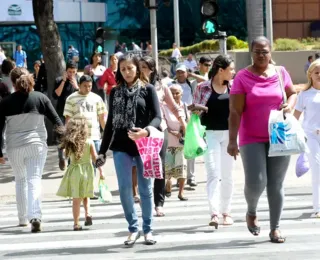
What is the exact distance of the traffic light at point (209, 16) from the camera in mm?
17609

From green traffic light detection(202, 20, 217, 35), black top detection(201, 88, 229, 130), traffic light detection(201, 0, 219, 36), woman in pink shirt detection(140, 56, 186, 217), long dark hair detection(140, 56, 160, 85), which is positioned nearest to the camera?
black top detection(201, 88, 229, 130)

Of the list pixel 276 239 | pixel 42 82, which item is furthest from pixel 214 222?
pixel 42 82

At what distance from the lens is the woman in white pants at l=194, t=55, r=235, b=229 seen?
10.1 metres

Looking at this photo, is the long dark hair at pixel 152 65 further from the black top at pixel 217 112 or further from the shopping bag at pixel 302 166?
the shopping bag at pixel 302 166

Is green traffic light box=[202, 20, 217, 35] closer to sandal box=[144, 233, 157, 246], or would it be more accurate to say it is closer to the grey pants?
sandal box=[144, 233, 157, 246]

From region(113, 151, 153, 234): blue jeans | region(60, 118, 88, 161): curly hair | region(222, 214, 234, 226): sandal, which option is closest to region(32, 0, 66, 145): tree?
region(60, 118, 88, 161): curly hair

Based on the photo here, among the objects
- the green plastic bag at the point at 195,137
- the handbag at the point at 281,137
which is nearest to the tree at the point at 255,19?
the green plastic bag at the point at 195,137

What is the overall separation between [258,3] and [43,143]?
29.8ft

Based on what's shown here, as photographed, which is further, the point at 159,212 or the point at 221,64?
the point at 159,212

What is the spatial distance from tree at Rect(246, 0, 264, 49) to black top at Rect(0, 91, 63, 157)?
28.3ft

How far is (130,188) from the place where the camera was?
900 cm

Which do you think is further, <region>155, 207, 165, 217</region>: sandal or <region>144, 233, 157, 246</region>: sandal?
<region>155, 207, 165, 217</region>: sandal

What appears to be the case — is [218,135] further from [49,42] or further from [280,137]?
[49,42]

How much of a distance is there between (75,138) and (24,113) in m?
0.61
